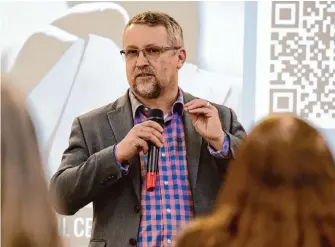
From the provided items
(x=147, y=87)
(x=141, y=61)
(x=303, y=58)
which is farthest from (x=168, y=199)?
(x=303, y=58)

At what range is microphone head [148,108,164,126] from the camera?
8.48 ft

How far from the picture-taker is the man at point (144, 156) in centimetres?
257

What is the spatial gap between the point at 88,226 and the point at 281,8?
1552 millimetres

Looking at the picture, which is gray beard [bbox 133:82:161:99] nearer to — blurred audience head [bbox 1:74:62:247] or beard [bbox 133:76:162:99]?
beard [bbox 133:76:162:99]

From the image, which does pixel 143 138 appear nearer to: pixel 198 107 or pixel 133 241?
pixel 198 107

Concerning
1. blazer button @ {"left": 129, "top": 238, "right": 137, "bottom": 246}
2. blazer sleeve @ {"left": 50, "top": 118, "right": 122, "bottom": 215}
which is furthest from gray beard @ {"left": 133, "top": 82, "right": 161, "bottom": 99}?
blazer button @ {"left": 129, "top": 238, "right": 137, "bottom": 246}

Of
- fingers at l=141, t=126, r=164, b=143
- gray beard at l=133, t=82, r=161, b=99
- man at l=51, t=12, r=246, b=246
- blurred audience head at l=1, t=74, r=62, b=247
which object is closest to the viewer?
blurred audience head at l=1, t=74, r=62, b=247

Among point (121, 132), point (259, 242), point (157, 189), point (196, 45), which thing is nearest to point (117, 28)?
point (196, 45)

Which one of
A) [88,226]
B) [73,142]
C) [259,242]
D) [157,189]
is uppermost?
[259,242]

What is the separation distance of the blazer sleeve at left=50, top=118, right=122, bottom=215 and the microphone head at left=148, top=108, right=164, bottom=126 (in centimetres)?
20

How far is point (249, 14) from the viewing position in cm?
353

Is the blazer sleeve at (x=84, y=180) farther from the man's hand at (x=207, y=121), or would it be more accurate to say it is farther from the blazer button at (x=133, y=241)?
the man's hand at (x=207, y=121)

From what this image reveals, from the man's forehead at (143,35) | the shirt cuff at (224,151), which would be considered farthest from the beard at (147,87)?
the shirt cuff at (224,151)

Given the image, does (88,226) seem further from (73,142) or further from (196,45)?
(196,45)
